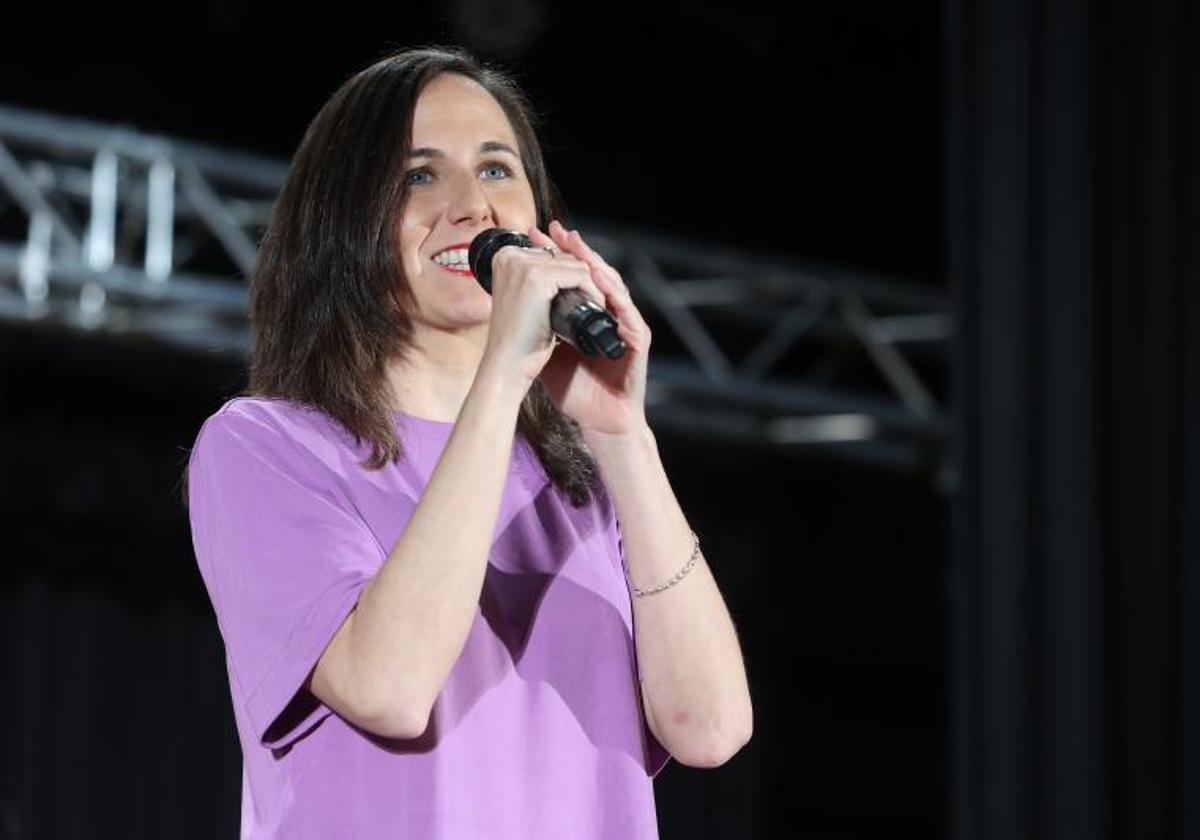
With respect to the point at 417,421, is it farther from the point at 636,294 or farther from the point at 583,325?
A: the point at 636,294

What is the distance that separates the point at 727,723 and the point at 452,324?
1.24 feet

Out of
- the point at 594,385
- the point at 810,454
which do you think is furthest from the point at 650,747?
the point at 810,454

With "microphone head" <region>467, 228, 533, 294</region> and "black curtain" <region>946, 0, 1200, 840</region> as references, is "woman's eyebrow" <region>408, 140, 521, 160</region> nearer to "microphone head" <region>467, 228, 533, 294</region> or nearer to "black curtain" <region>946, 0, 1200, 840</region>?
"microphone head" <region>467, 228, 533, 294</region>

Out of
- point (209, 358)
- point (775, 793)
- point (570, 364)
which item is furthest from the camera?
point (775, 793)

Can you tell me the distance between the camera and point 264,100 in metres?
5.87

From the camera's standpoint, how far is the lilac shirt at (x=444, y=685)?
1.36 meters

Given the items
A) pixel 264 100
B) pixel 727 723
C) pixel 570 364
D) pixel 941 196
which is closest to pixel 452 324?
pixel 570 364

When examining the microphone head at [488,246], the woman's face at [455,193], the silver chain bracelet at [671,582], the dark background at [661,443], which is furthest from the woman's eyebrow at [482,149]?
the dark background at [661,443]

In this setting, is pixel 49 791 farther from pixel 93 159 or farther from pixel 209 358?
pixel 93 159

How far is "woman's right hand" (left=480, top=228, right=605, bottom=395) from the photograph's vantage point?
52.4 inches

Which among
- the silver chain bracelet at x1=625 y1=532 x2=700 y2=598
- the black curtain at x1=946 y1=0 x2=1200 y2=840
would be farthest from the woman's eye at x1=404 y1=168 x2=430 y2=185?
the black curtain at x1=946 y1=0 x2=1200 y2=840

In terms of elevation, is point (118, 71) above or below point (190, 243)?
above

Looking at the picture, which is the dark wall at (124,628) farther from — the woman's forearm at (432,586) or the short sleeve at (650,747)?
the woman's forearm at (432,586)

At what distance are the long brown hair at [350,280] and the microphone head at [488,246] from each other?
11 cm
